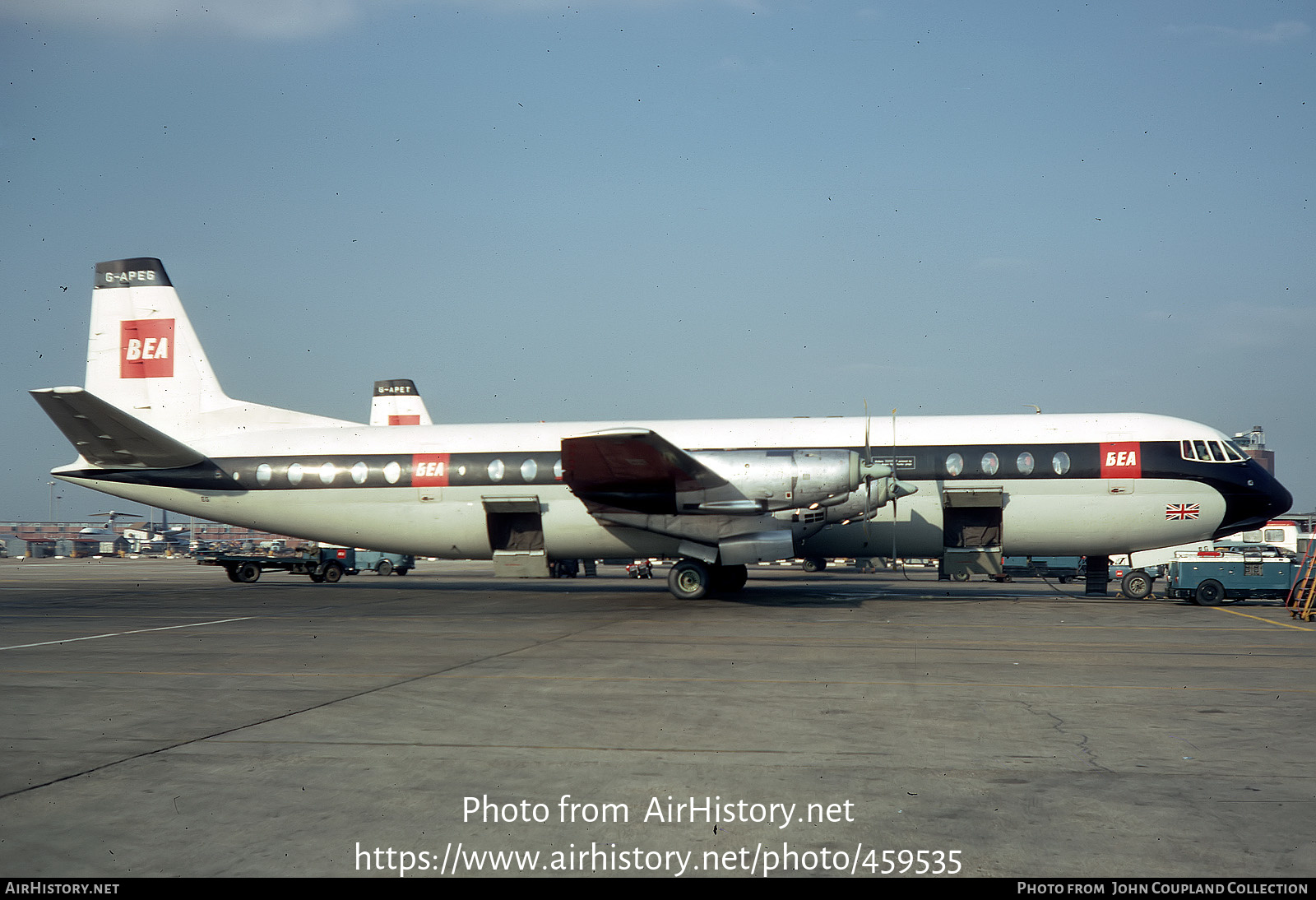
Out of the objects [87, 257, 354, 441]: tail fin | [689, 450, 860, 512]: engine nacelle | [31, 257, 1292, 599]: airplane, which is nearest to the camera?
[689, 450, 860, 512]: engine nacelle

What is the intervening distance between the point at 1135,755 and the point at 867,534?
646 inches

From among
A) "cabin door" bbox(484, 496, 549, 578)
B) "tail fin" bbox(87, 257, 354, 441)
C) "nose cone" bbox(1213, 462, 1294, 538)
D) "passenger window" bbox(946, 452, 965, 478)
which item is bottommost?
"cabin door" bbox(484, 496, 549, 578)

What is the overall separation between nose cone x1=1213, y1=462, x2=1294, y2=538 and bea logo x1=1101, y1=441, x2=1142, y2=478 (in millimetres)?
2295

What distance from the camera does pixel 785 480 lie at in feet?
75.0

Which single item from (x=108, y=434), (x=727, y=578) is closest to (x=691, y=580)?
(x=727, y=578)

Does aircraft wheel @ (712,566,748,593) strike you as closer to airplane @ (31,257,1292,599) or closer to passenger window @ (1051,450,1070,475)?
airplane @ (31,257,1292,599)

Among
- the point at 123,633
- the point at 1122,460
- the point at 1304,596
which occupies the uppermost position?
the point at 1122,460

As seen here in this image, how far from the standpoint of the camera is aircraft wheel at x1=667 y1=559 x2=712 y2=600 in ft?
79.6

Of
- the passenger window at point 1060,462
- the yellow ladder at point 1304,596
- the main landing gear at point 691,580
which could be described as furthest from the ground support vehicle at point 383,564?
the yellow ladder at point 1304,596

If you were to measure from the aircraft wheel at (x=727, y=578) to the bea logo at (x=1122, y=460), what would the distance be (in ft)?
32.3

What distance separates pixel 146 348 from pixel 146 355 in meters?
0.21

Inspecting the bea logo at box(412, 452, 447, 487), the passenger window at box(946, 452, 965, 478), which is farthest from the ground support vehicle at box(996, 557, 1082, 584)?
the bea logo at box(412, 452, 447, 487)

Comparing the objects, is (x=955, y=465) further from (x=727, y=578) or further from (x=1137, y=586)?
(x=1137, y=586)
